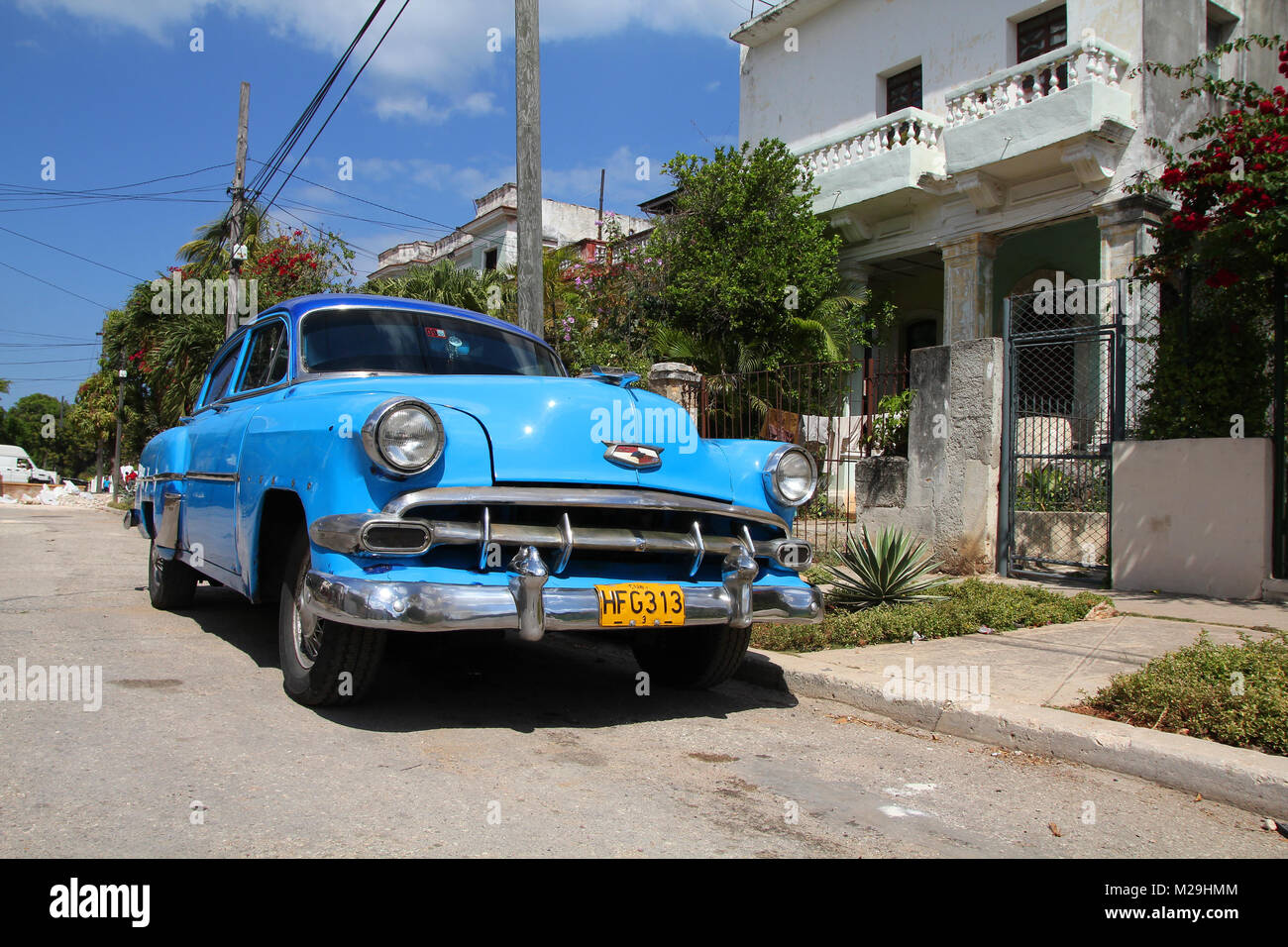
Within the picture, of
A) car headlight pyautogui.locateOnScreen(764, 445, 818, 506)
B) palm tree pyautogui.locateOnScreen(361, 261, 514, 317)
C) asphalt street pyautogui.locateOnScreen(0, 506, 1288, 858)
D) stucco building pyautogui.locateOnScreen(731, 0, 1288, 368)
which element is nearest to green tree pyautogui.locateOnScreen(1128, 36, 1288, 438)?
car headlight pyautogui.locateOnScreen(764, 445, 818, 506)

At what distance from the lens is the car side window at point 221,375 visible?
5.91 m

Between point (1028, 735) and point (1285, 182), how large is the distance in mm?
4937

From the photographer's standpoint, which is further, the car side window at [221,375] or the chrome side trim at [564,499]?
the car side window at [221,375]

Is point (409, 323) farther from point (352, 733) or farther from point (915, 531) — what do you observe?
point (915, 531)

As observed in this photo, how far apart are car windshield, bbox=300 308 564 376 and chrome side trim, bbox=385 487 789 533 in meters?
1.52

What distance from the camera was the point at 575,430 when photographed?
373 cm

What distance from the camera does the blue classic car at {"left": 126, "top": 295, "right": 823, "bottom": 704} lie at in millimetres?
3369

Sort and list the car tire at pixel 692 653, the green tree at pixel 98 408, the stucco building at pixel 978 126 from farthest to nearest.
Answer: the green tree at pixel 98 408 → the stucco building at pixel 978 126 → the car tire at pixel 692 653

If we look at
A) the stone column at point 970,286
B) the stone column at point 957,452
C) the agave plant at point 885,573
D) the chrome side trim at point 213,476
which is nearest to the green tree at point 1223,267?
the stone column at point 957,452

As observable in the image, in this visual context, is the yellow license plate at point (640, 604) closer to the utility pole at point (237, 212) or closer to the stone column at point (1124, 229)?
the stone column at point (1124, 229)

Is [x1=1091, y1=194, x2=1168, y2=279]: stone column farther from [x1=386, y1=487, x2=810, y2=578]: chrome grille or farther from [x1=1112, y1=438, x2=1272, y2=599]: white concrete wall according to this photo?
[x1=386, y1=487, x2=810, y2=578]: chrome grille

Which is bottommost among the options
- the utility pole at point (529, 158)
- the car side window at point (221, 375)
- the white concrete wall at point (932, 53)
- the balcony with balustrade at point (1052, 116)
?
the car side window at point (221, 375)

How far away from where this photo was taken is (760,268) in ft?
47.2
